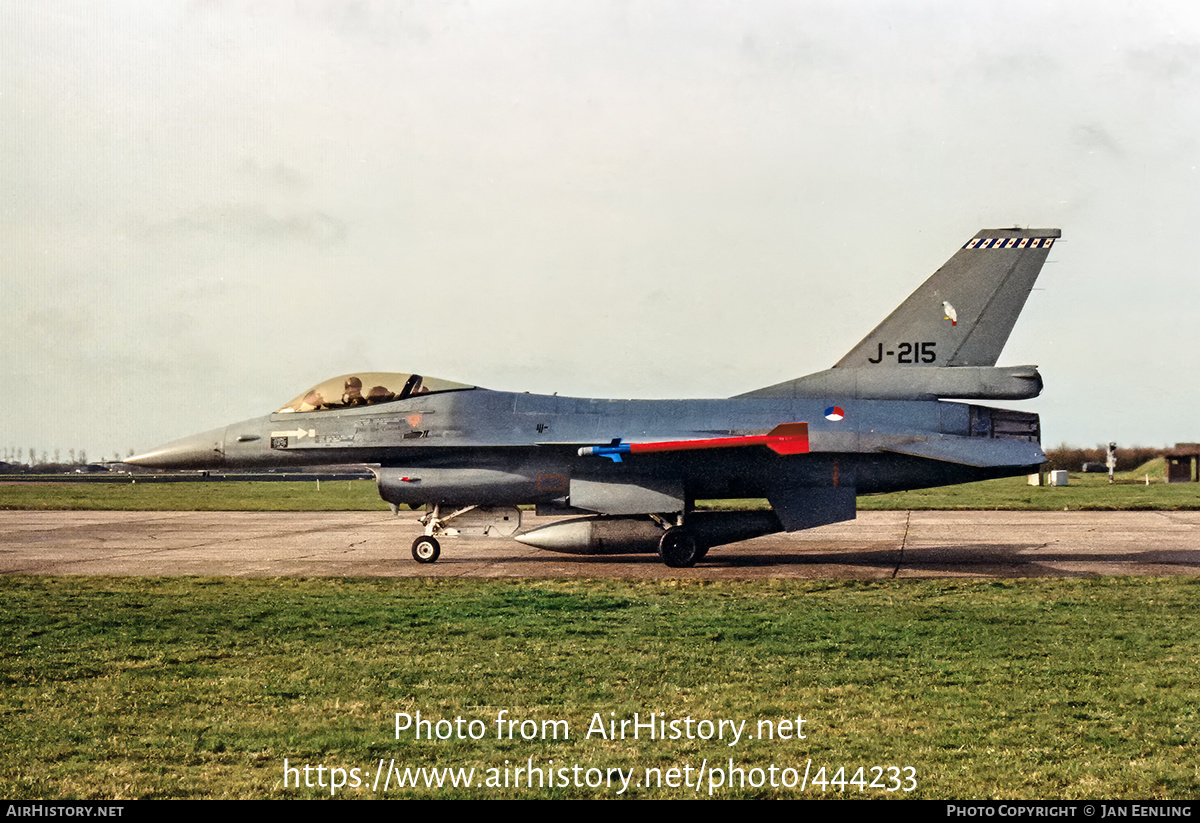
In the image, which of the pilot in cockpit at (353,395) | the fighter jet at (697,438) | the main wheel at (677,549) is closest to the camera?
the fighter jet at (697,438)

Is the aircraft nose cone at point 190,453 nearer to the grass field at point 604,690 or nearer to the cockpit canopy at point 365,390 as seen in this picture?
the cockpit canopy at point 365,390

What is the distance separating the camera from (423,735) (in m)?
6.15

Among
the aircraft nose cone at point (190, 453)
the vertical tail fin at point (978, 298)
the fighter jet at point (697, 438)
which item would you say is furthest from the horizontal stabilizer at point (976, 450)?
the aircraft nose cone at point (190, 453)

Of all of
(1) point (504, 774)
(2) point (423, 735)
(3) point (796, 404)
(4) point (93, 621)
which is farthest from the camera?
(3) point (796, 404)

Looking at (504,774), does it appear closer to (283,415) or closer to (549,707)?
(549,707)

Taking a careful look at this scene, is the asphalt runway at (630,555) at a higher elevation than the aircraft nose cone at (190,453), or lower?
lower

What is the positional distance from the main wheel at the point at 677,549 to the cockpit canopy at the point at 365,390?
13.4 ft

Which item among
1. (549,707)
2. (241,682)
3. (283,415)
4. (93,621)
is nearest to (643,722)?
(549,707)

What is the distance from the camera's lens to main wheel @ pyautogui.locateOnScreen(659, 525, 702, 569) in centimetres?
1633

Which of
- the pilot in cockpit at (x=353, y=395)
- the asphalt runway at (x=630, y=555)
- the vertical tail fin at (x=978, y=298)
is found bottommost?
the asphalt runway at (x=630, y=555)

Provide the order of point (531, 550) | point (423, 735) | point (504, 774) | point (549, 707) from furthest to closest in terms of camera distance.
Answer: point (531, 550) → point (549, 707) → point (423, 735) → point (504, 774)

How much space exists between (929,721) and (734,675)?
1665 mm

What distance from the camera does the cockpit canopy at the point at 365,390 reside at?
17.2 metres

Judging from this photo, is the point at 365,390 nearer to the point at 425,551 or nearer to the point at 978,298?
the point at 425,551
